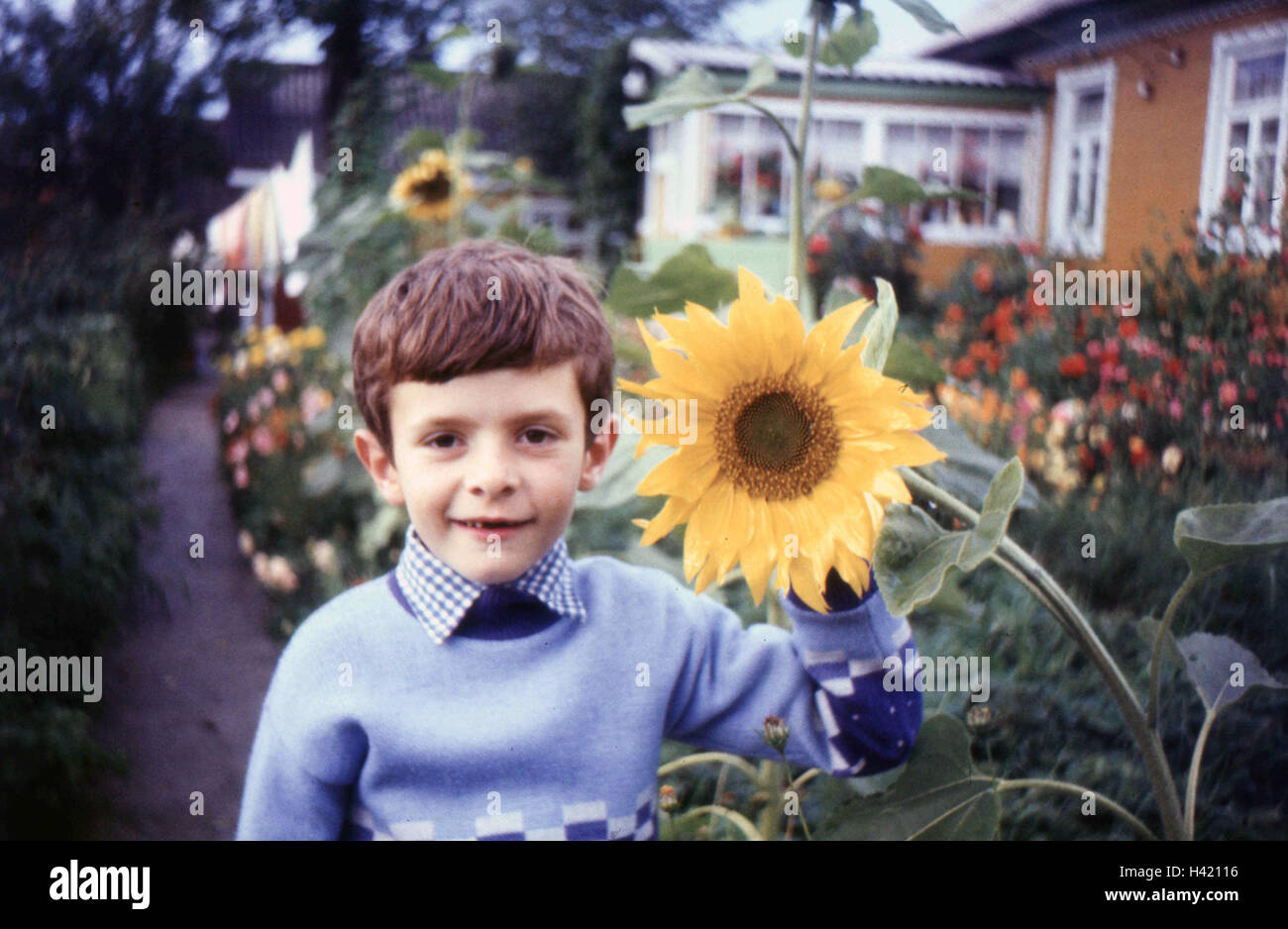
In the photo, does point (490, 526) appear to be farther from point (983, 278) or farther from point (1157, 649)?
point (983, 278)

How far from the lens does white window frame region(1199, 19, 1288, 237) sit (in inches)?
51.6

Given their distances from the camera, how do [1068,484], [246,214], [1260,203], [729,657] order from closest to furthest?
[729,657], [1260,203], [1068,484], [246,214]

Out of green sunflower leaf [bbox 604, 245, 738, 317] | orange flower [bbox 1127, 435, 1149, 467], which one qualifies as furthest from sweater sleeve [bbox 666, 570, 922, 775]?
orange flower [bbox 1127, 435, 1149, 467]

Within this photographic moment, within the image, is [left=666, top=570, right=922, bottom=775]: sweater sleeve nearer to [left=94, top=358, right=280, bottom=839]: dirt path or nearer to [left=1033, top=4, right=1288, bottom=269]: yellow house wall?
[left=1033, top=4, right=1288, bottom=269]: yellow house wall

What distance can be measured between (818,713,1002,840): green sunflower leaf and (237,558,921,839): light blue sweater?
0.11 ft

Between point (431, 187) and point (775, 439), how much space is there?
181cm

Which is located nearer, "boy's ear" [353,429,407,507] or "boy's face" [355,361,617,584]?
"boy's face" [355,361,617,584]

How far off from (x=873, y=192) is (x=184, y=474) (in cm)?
157

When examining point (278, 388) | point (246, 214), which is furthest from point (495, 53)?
point (278, 388)

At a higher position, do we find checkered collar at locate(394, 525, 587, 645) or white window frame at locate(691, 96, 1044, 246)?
white window frame at locate(691, 96, 1044, 246)

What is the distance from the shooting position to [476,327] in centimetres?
113

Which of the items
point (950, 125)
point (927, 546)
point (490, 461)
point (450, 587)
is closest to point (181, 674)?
point (450, 587)
